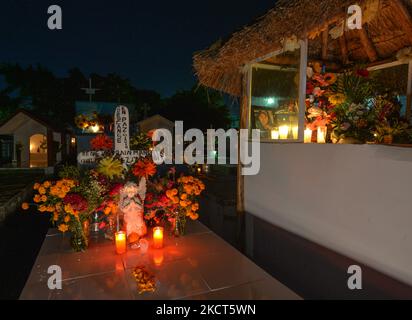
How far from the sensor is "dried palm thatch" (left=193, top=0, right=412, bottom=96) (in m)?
3.27

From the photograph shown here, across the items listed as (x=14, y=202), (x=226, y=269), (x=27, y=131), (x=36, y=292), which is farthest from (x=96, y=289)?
(x=27, y=131)

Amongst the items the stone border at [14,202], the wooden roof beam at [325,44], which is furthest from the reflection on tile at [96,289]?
the stone border at [14,202]

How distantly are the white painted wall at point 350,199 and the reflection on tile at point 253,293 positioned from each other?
34.6 inches

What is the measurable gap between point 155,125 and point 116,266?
18.7m

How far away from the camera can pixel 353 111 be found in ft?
11.2

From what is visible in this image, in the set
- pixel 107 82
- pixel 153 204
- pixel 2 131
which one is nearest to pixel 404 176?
pixel 153 204

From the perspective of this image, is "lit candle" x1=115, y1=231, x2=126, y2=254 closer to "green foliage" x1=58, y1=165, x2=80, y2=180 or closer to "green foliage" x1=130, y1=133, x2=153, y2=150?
"green foliage" x1=58, y1=165, x2=80, y2=180

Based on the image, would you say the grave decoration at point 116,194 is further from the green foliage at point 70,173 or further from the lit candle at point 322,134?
the lit candle at point 322,134

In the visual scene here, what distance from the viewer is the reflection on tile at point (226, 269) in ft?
11.2

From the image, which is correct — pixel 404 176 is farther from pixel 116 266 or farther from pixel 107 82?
pixel 107 82

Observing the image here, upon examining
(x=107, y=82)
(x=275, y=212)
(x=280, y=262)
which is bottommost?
(x=280, y=262)

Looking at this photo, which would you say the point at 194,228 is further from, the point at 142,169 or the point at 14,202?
the point at 14,202

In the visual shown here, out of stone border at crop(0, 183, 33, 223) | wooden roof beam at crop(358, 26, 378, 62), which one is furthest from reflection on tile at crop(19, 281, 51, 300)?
wooden roof beam at crop(358, 26, 378, 62)
